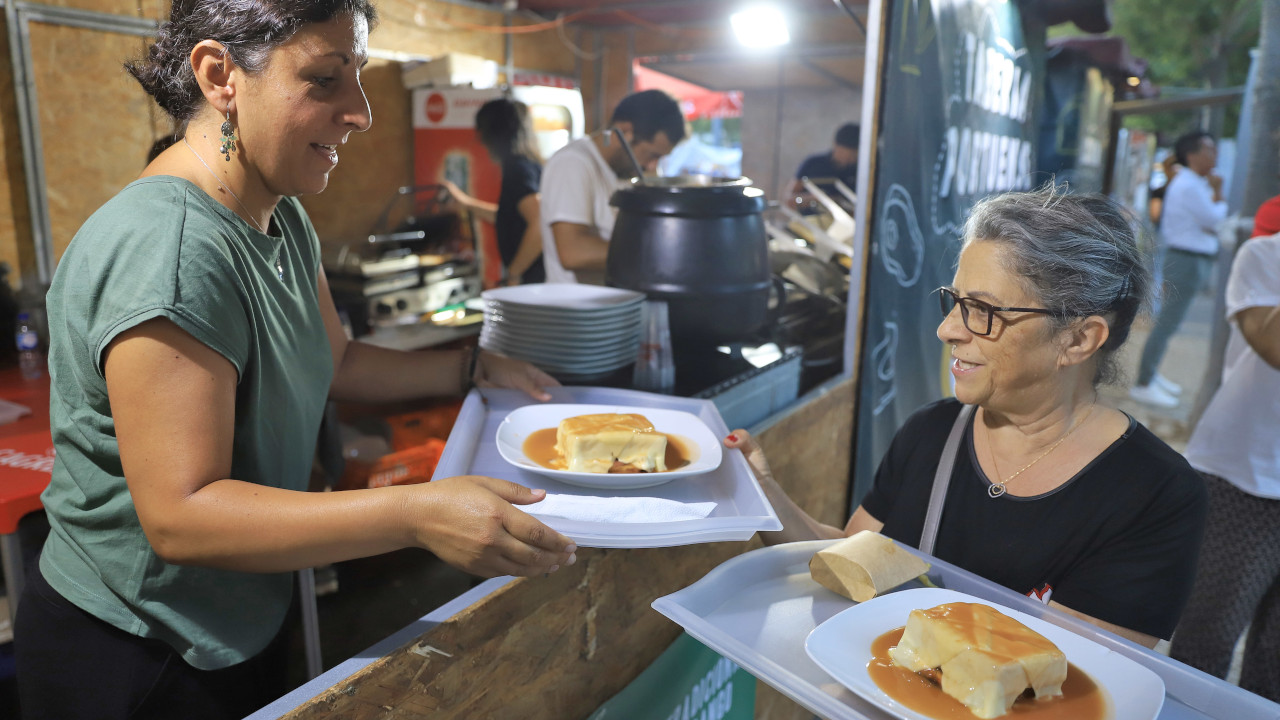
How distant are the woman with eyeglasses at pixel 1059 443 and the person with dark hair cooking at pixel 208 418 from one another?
0.78 m

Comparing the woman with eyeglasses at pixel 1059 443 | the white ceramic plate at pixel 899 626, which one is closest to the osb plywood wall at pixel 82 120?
the woman with eyeglasses at pixel 1059 443

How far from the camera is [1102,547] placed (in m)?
1.44

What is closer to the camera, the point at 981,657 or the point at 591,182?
the point at 981,657

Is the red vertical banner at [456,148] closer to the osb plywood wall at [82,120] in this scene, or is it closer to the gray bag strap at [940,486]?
the osb plywood wall at [82,120]

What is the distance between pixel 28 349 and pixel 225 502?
3.01 m

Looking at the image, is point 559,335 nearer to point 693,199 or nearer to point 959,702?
point 693,199

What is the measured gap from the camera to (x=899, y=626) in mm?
1164

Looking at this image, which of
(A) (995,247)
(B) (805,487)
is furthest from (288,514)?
(B) (805,487)

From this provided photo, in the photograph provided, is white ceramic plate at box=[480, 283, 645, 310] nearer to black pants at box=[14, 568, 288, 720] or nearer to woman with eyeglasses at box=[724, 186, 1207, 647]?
woman with eyeglasses at box=[724, 186, 1207, 647]

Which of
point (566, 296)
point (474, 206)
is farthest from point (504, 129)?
point (566, 296)

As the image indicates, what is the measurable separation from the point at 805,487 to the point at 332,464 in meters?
1.80

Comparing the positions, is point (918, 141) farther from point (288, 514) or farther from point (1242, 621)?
point (288, 514)

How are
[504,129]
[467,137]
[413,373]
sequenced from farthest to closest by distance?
[467,137] → [504,129] → [413,373]

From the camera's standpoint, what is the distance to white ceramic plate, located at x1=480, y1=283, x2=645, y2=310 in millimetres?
2006
